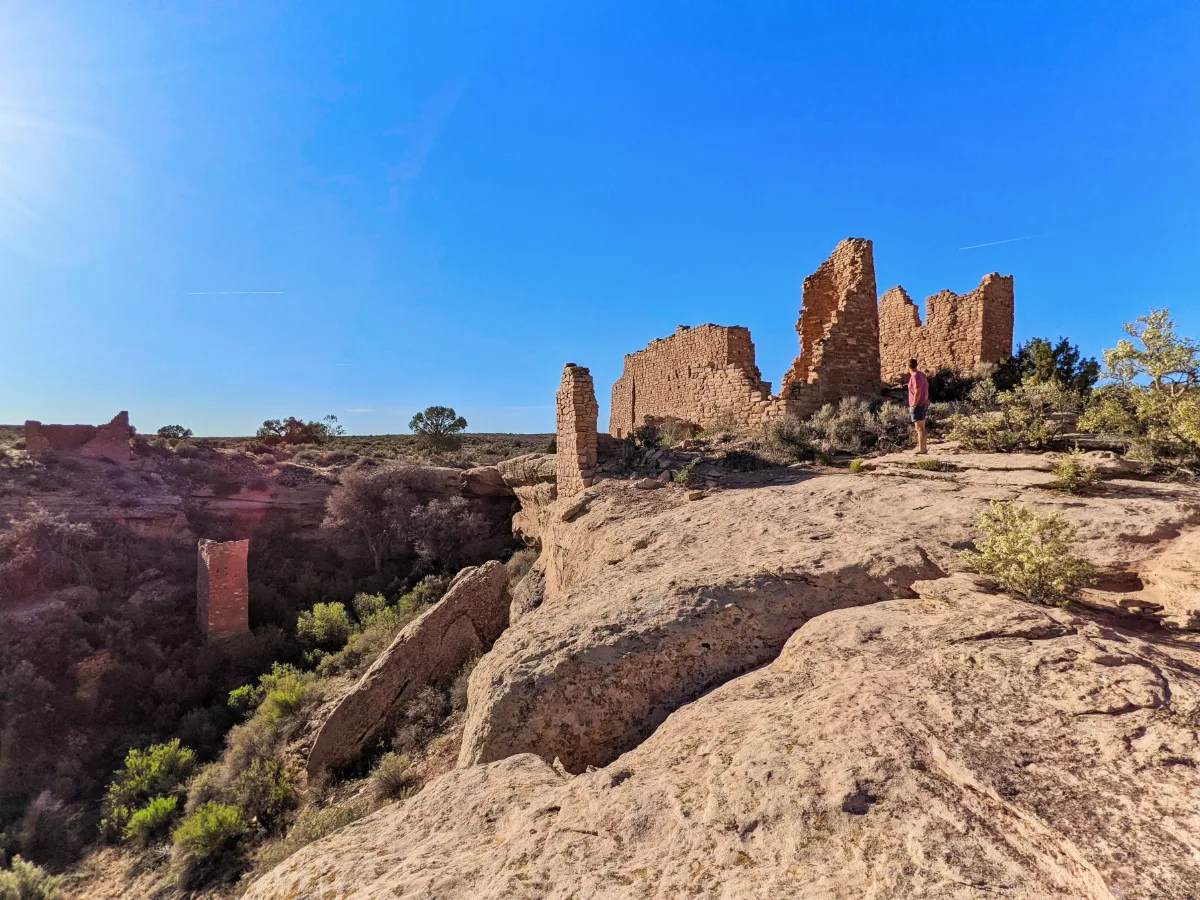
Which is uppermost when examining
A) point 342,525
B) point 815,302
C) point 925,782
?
point 815,302

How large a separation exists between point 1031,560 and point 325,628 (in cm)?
1397

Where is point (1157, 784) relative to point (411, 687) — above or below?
above

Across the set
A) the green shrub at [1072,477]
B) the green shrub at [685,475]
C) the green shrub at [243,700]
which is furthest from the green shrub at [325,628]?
the green shrub at [1072,477]

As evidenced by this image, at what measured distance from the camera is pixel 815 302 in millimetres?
14078

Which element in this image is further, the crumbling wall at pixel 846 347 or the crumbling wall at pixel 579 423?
the crumbling wall at pixel 846 347

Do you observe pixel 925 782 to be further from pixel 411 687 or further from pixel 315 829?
pixel 411 687

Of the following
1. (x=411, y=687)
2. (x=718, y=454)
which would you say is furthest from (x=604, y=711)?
(x=718, y=454)

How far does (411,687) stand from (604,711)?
526 centimetres

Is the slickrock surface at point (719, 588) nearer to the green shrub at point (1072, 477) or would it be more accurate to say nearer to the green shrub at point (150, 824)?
the green shrub at point (1072, 477)

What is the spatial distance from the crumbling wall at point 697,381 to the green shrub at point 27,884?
13.0 m

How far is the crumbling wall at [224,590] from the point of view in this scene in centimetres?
1355

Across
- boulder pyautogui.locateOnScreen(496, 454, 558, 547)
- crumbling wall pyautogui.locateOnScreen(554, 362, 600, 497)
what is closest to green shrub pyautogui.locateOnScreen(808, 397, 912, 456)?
crumbling wall pyautogui.locateOnScreen(554, 362, 600, 497)

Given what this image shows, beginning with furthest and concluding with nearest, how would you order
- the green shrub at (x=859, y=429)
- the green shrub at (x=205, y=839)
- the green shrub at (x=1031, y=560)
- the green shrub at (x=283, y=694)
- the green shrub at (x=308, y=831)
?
the green shrub at (x=859, y=429), the green shrub at (x=283, y=694), the green shrub at (x=205, y=839), the green shrub at (x=308, y=831), the green shrub at (x=1031, y=560)

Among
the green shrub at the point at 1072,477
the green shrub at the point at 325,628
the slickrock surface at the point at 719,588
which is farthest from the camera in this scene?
the green shrub at the point at 325,628
